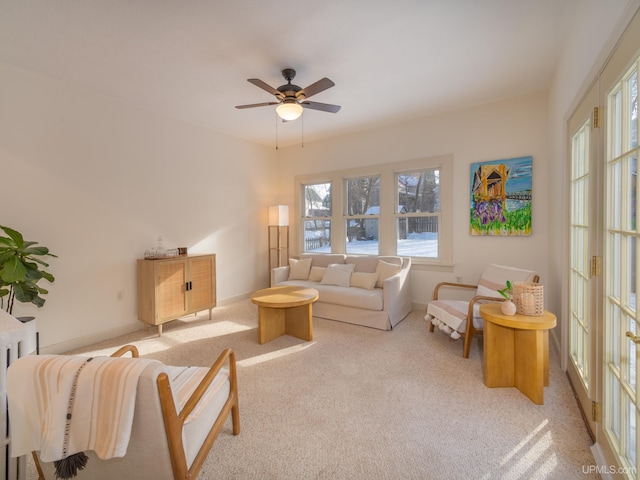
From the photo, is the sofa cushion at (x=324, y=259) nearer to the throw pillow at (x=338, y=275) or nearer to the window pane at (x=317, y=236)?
the throw pillow at (x=338, y=275)

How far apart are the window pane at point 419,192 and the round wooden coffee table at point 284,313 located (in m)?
2.12

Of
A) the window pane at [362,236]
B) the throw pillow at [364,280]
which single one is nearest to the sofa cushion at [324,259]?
the window pane at [362,236]

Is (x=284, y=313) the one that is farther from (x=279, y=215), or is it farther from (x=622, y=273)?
(x=622, y=273)

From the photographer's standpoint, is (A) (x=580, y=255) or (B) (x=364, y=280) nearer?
(A) (x=580, y=255)

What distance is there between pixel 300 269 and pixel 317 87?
2.87 metres

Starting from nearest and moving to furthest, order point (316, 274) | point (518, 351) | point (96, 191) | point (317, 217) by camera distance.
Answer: point (518, 351) < point (96, 191) < point (316, 274) < point (317, 217)

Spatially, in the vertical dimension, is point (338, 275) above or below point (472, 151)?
below

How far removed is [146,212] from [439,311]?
3.82 m

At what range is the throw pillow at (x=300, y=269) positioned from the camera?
15.6ft

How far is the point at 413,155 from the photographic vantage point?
4.42 metres

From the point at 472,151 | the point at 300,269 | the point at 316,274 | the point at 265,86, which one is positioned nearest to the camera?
the point at 265,86

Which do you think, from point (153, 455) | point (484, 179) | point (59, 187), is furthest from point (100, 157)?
point (484, 179)

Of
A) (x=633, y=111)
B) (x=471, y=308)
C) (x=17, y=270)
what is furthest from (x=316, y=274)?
(x=633, y=111)

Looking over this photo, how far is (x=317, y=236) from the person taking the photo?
5.61 metres
